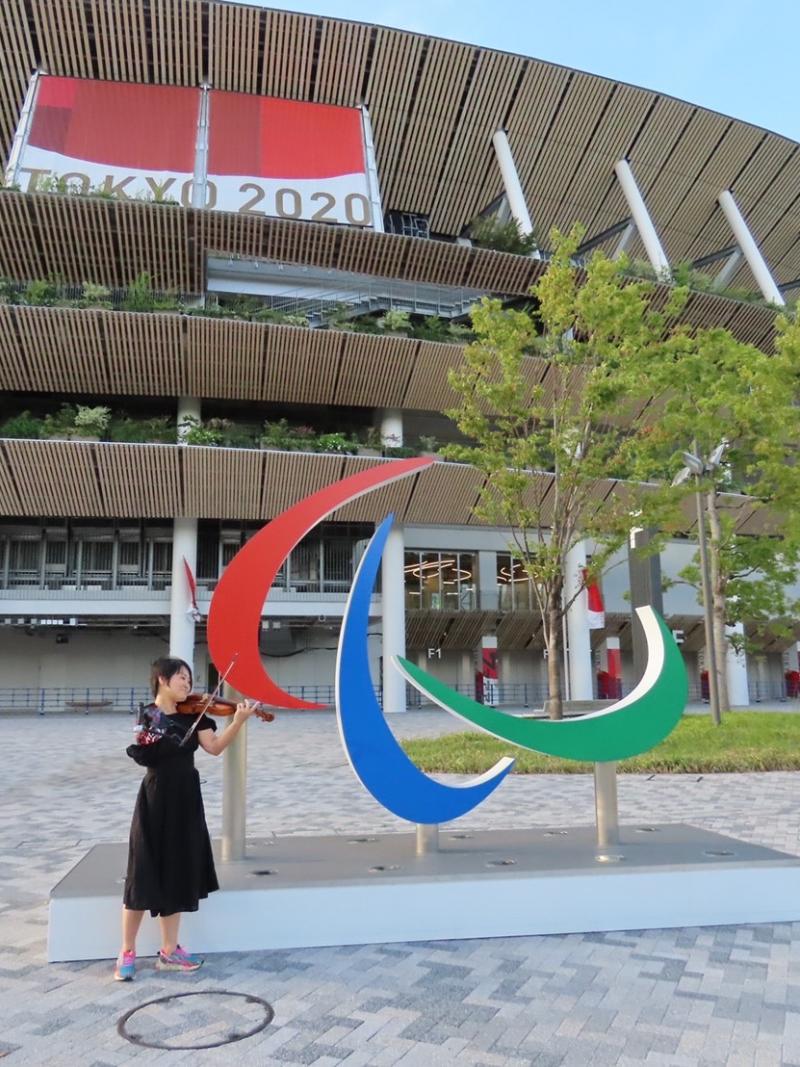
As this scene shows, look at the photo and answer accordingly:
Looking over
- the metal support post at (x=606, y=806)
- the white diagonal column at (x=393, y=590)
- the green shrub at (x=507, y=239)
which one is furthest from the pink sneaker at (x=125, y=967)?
the green shrub at (x=507, y=239)

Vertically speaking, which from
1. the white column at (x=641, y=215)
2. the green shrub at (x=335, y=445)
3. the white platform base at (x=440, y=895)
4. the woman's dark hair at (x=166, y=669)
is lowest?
the white platform base at (x=440, y=895)

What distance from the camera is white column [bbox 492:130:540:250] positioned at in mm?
29180

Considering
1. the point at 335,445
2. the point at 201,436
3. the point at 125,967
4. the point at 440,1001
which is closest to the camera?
the point at 440,1001

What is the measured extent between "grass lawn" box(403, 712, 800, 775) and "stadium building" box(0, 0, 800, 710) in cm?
1164

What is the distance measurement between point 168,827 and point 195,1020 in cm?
90

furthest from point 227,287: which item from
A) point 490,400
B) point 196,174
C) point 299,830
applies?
point 299,830

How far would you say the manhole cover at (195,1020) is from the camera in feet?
12.1

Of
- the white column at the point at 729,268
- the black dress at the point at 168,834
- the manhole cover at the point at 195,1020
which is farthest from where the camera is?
the white column at the point at 729,268

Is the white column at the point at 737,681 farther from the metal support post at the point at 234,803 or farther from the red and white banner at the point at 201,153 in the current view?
the metal support post at the point at 234,803

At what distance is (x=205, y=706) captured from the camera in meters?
4.59

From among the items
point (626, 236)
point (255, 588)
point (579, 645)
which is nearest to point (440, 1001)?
point (255, 588)

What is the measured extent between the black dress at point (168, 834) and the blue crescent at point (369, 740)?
92 centimetres

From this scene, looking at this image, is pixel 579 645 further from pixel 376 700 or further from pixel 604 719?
pixel 376 700

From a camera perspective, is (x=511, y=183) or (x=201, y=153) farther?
(x=511, y=183)
